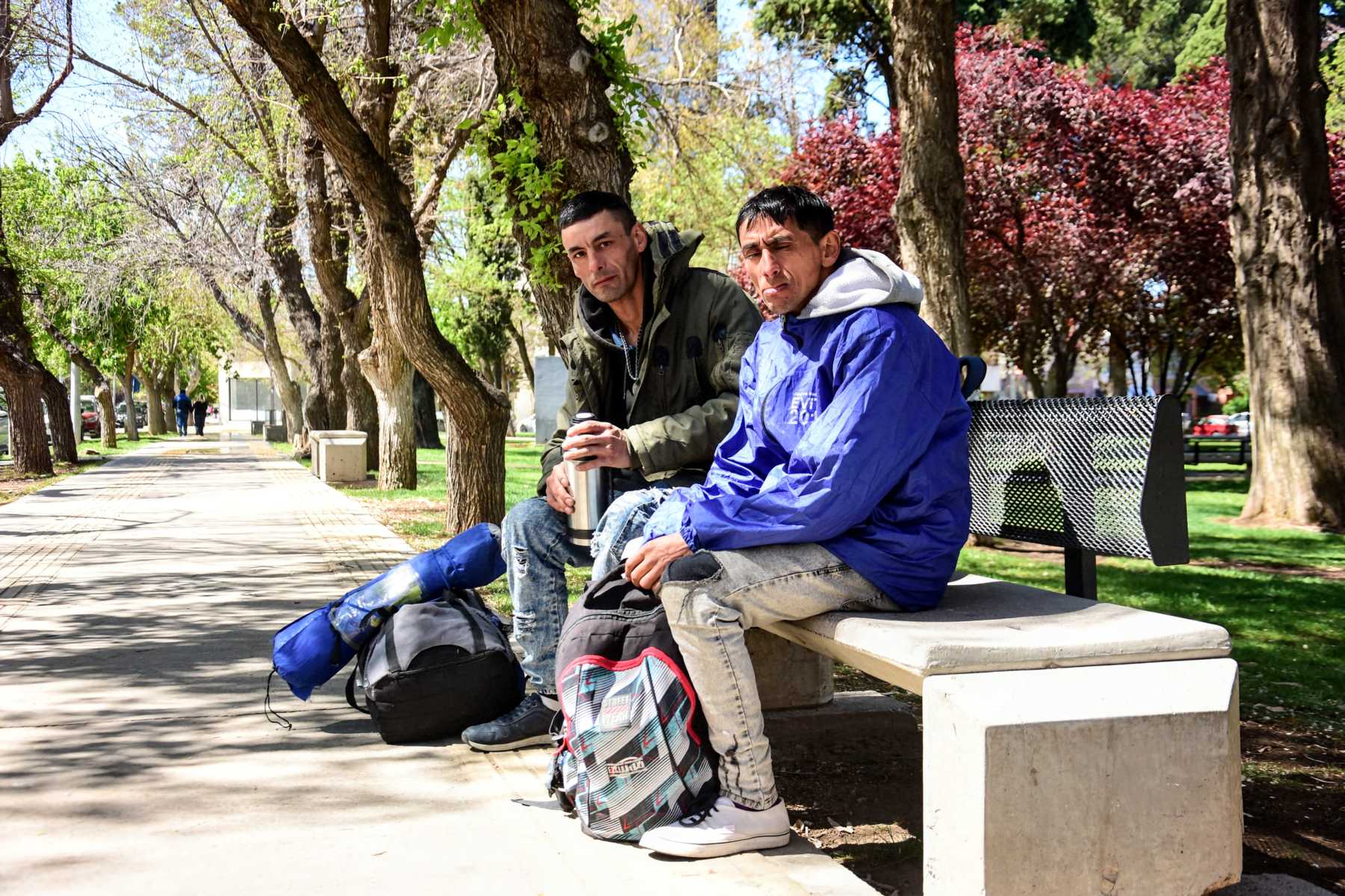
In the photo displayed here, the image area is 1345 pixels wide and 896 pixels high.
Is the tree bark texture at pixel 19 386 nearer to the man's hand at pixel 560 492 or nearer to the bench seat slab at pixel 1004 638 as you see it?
the man's hand at pixel 560 492

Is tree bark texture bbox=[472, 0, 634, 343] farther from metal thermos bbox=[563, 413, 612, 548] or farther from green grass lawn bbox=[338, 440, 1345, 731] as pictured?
metal thermos bbox=[563, 413, 612, 548]

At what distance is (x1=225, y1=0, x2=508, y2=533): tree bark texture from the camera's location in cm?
907

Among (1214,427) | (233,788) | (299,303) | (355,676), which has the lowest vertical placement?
(1214,427)

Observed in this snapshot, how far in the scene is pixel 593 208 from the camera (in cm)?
426

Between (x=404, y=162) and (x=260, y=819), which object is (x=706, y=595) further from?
(x=404, y=162)

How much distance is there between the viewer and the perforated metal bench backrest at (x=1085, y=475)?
10.2 feet

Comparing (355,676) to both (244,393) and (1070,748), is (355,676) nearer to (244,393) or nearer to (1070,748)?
(1070,748)

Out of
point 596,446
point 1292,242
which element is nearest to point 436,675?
point 596,446

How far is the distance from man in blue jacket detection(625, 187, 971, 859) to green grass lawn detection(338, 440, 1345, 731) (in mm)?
2440

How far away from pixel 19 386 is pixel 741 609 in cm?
1990

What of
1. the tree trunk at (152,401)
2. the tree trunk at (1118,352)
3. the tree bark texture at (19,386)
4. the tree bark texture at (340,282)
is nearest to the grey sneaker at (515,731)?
the tree bark texture at (340,282)

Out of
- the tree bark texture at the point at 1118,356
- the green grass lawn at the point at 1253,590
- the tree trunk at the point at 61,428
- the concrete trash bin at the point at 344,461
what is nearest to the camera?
the green grass lawn at the point at 1253,590

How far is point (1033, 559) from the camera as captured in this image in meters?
9.74

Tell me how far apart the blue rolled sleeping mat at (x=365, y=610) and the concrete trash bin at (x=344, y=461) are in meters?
14.6
